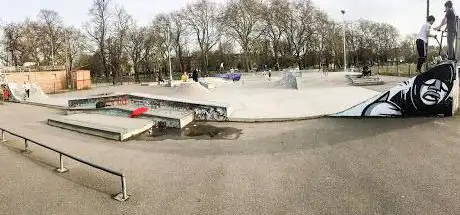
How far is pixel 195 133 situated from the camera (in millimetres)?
12008

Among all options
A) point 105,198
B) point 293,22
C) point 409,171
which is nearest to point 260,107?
point 409,171

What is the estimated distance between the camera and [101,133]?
12.1 meters

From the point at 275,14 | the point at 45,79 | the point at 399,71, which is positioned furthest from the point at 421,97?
the point at 275,14

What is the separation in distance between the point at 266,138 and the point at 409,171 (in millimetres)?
4347

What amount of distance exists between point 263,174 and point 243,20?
184ft

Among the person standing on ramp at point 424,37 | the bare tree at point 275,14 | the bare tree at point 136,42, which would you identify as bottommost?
the person standing on ramp at point 424,37

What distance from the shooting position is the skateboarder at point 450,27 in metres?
11.0

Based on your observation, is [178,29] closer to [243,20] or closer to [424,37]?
[243,20]

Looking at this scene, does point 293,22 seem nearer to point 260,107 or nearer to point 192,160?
point 260,107

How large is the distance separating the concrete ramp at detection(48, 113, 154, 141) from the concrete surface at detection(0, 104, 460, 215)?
0.58 meters

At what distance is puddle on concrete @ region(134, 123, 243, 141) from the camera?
11.3m

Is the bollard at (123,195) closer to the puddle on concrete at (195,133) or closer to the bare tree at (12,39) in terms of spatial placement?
the puddle on concrete at (195,133)

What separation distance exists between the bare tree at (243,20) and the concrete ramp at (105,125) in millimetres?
47785

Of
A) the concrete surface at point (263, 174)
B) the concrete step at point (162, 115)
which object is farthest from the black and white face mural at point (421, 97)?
the concrete step at point (162, 115)
